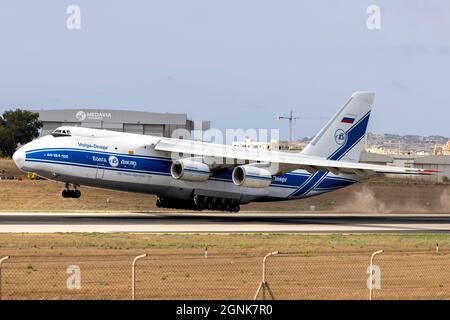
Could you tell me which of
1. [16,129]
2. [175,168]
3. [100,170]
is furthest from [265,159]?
[16,129]

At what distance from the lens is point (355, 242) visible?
115 ft

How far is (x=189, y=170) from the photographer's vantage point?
4784 centimetres

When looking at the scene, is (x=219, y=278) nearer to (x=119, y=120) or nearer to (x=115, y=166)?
(x=115, y=166)

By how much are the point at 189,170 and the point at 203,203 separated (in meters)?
2.68

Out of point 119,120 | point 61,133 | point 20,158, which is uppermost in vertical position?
point 61,133

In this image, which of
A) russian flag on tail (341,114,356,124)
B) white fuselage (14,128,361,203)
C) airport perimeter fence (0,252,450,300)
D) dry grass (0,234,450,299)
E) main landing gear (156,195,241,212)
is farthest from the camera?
russian flag on tail (341,114,356,124)

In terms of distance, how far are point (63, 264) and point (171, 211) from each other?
107 ft

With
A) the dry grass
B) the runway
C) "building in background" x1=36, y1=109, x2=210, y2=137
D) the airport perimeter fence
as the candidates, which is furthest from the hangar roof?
the airport perimeter fence

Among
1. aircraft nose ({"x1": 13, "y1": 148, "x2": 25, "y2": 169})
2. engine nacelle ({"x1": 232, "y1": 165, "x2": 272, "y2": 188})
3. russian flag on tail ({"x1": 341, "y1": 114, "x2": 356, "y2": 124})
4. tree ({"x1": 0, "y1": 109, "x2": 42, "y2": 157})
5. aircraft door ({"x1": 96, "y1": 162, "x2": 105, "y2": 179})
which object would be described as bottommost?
tree ({"x1": 0, "y1": 109, "x2": 42, "y2": 157})

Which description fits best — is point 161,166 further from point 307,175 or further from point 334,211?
point 334,211

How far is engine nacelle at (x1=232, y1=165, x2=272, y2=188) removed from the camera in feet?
157

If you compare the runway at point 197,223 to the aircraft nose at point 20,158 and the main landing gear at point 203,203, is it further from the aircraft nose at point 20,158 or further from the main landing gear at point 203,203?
the aircraft nose at point 20,158

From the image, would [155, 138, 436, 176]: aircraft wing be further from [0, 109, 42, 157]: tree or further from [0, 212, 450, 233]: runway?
[0, 109, 42, 157]: tree
